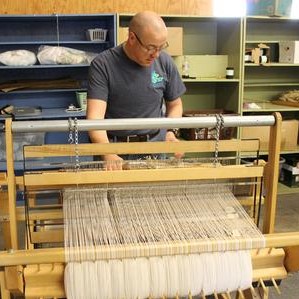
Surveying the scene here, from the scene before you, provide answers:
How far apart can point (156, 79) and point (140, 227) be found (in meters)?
1.00

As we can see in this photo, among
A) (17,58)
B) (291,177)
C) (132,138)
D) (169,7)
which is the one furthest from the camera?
(291,177)

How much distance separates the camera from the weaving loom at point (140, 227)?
3.01 ft

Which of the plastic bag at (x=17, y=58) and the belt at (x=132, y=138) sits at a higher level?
the plastic bag at (x=17, y=58)

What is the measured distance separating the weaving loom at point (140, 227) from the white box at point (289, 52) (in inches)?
108

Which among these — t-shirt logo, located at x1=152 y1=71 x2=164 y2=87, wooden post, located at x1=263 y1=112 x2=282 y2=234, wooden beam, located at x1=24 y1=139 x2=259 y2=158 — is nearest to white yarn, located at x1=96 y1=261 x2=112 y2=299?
wooden beam, located at x1=24 y1=139 x2=259 y2=158

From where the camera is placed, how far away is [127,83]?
1.82 meters

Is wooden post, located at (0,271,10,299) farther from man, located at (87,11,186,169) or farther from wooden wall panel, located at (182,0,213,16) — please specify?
wooden wall panel, located at (182,0,213,16)

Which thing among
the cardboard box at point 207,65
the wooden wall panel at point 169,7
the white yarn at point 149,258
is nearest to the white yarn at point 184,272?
the white yarn at point 149,258

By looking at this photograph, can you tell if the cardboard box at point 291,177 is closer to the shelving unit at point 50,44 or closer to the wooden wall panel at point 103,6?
→ the wooden wall panel at point 103,6

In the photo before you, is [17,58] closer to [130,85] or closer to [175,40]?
[175,40]

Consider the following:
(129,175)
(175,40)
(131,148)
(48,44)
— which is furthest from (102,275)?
(48,44)

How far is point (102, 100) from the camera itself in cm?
175

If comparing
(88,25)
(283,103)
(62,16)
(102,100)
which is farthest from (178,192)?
(283,103)

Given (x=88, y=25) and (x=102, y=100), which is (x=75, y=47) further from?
(x=102, y=100)
